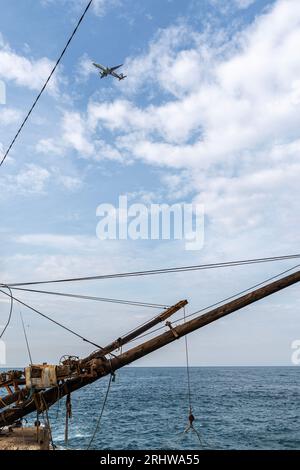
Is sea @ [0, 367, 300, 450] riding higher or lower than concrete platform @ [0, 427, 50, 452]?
lower

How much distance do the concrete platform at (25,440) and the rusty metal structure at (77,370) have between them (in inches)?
24.0

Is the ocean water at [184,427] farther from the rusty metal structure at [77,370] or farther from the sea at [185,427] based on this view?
the rusty metal structure at [77,370]

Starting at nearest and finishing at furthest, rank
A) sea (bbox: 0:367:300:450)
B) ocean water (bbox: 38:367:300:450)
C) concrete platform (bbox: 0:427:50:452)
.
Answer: concrete platform (bbox: 0:427:50:452) → sea (bbox: 0:367:300:450) → ocean water (bbox: 38:367:300:450)

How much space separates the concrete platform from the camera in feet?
37.2

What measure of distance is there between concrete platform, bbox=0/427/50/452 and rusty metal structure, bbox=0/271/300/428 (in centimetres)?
61

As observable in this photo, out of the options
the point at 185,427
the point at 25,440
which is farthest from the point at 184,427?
the point at 25,440

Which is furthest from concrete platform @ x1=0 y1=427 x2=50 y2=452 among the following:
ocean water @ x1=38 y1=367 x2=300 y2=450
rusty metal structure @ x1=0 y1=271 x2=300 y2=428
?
ocean water @ x1=38 y1=367 x2=300 y2=450

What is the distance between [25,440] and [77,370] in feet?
9.89

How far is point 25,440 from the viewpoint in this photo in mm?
12367

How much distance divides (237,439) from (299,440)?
599 cm

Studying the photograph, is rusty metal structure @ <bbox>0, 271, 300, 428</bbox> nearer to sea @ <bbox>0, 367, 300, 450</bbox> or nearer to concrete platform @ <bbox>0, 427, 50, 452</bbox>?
concrete platform @ <bbox>0, 427, 50, 452</bbox>
